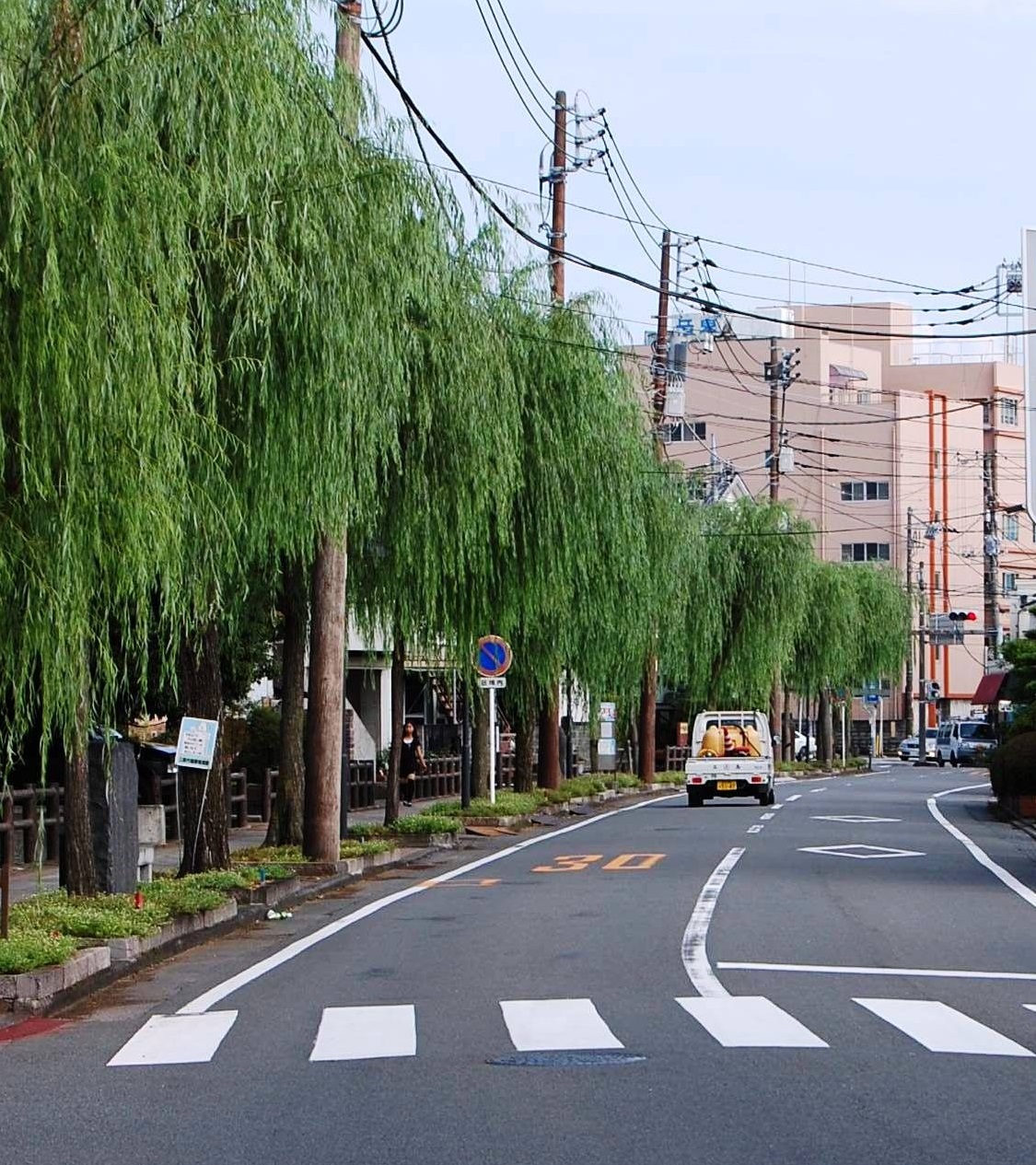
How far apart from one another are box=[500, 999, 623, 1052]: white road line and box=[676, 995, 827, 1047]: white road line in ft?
1.94

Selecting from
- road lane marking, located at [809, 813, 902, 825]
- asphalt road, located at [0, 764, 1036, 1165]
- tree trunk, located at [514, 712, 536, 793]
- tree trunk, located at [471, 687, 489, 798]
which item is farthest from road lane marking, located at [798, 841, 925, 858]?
tree trunk, located at [514, 712, 536, 793]

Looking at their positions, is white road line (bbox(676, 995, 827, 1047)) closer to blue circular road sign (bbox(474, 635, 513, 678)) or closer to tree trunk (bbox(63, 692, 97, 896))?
tree trunk (bbox(63, 692, 97, 896))

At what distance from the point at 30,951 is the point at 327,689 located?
429 inches

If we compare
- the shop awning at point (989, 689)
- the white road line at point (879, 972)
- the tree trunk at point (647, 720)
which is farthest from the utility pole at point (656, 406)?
the white road line at point (879, 972)

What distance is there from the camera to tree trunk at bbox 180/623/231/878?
67.9ft

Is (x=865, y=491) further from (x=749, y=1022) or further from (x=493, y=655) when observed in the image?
(x=749, y=1022)

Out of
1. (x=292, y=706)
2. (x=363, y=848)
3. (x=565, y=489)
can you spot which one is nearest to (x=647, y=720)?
(x=565, y=489)

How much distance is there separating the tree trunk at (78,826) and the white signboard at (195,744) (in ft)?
5.56

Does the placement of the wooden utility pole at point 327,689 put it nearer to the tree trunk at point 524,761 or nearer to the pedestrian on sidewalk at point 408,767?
the tree trunk at point 524,761

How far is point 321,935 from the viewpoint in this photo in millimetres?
18047

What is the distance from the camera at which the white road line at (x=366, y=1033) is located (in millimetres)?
10656

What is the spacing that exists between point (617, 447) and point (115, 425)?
847 inches

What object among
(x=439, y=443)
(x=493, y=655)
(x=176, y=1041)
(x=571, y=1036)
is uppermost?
(x=439, y=443)

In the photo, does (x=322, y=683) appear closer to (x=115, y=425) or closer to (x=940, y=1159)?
(x=115, y=425)
